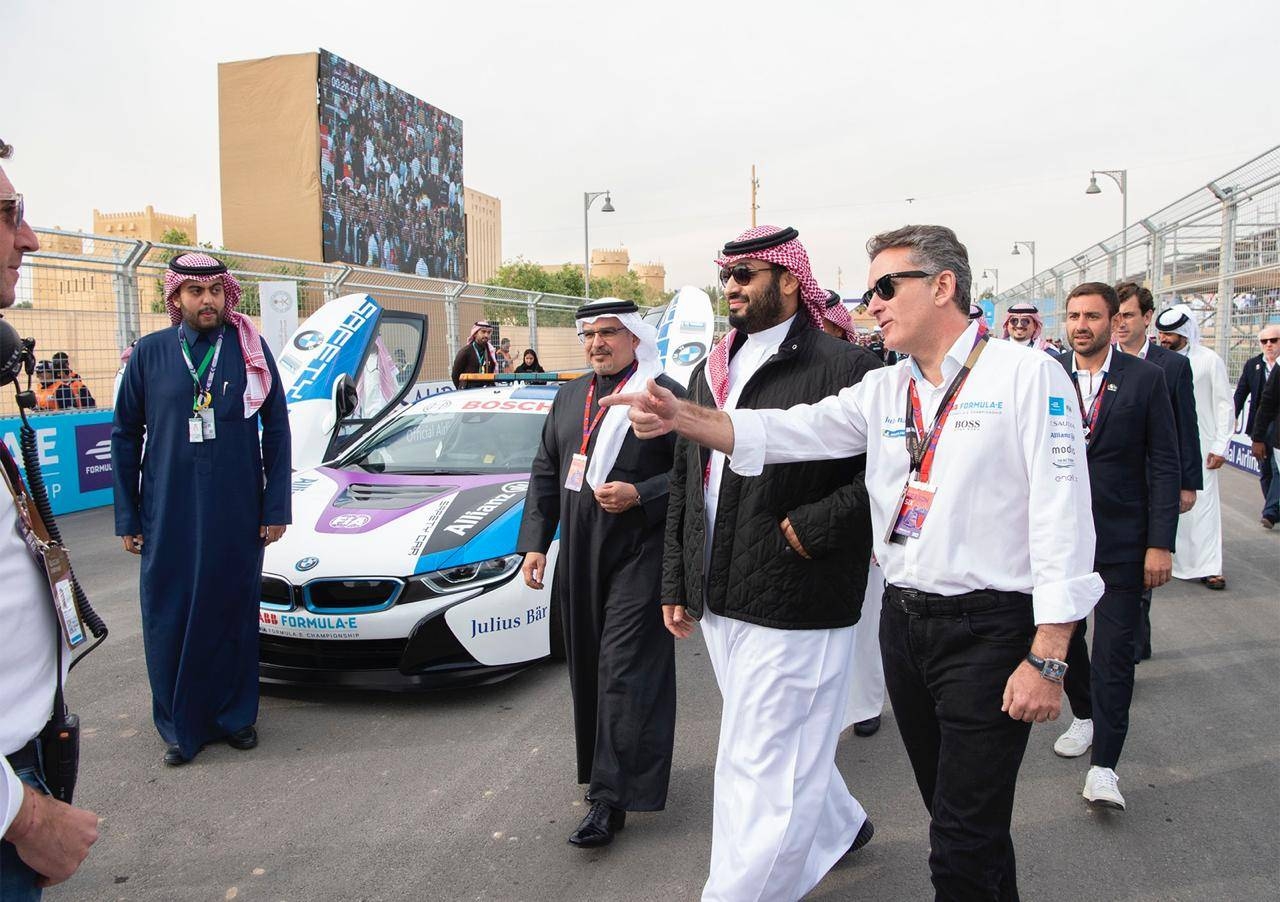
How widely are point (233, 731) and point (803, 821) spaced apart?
2.71 m

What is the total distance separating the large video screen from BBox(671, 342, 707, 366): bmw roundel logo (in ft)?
94.9

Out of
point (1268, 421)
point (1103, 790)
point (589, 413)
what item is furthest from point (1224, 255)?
point (589, 413)

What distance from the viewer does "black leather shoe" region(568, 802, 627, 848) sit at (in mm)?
3383

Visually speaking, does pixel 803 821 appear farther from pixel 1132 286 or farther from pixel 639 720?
pixel 1132 286

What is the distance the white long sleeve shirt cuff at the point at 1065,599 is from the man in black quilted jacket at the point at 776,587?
0.60 meters

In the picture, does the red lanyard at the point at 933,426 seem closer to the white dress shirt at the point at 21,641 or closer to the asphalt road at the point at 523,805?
the asphalt road at the point at 523,805

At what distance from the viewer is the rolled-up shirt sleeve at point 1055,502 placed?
216 cm

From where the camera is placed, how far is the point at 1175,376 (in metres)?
4.55

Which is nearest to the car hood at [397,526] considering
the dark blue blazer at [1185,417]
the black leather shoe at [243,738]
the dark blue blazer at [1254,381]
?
the black leather shoe at [243,738]

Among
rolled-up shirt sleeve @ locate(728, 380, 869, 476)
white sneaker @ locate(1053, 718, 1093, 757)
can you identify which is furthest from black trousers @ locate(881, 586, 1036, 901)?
white sneaker @ locate(1053, 718, 1093, 757)

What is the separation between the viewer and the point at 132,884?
3150 mm

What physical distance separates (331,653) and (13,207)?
322 centimetres

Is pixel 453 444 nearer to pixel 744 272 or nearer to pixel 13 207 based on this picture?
pixel 744 272

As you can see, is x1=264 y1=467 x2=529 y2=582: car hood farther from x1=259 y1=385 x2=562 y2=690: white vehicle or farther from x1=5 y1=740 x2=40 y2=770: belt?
x1=5 y1=740 x2=40 y2=770: belt
